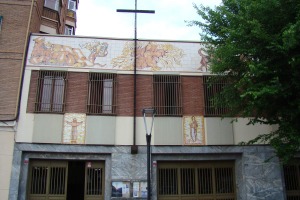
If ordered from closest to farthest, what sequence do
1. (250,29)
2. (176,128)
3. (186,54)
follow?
(250,29) → (176,128) → (186,54)

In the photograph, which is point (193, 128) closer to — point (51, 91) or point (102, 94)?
point (102, 94)

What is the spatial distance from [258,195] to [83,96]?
8.16 meters

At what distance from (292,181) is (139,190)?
6.53 m

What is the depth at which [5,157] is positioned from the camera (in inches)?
499

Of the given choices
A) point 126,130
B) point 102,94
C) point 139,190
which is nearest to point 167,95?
point 126,130

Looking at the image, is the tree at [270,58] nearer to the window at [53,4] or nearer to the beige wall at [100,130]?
the beige wall at [100,130]

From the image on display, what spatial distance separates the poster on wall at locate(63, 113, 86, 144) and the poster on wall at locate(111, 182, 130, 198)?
7.13ft

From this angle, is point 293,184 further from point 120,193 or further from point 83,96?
point 83,96

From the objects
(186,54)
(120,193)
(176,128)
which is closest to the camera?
(120,193)

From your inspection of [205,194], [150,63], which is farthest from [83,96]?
[205,194]

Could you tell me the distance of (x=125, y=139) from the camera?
1353 cm

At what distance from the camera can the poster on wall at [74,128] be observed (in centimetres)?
1330

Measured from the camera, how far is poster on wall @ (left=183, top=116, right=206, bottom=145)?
45.2ft

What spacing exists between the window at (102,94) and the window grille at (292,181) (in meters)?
7.81
